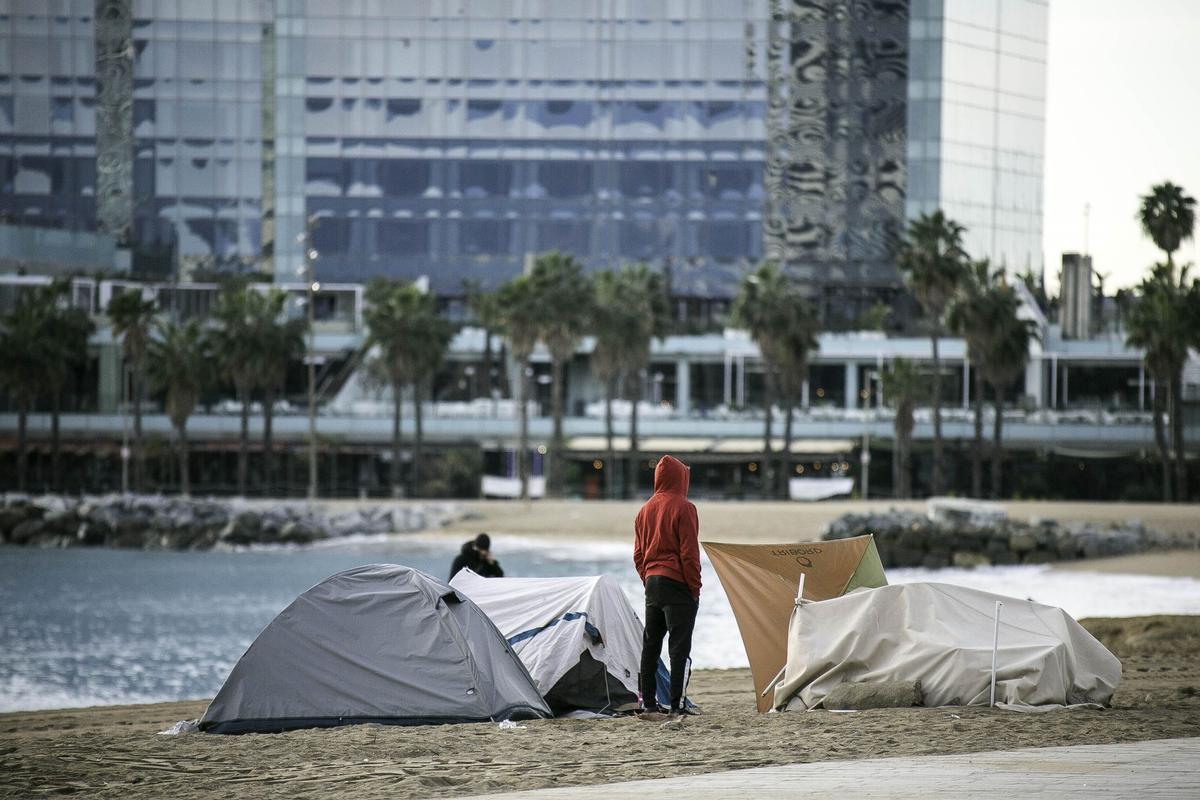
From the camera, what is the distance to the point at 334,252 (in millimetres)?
96750

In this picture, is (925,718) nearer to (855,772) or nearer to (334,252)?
(855,772)

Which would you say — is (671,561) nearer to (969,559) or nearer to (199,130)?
(969,559)

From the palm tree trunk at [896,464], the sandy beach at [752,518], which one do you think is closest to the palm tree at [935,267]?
the palm tree trunk at [896,464]

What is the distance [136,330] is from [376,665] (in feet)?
199

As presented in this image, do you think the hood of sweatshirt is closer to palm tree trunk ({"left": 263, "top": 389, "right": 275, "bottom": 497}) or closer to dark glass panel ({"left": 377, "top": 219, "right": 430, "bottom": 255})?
palm tree trunk ({"left": 263, "top": 389, "right": 275, "bottom": 497})

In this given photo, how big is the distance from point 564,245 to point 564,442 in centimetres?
2573

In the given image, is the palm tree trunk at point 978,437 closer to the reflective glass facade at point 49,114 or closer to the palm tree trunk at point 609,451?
the palm tree trunk at point 609,451

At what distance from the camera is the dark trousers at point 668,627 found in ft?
38.8

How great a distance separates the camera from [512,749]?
1091 cm

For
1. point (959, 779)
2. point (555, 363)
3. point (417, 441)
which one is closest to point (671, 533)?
point (959, 779)

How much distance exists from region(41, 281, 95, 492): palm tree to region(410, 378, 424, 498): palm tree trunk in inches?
649

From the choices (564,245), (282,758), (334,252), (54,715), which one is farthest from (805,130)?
(282,758)

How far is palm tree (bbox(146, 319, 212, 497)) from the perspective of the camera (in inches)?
2795

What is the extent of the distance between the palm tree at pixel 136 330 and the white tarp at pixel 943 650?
61.3 meters
